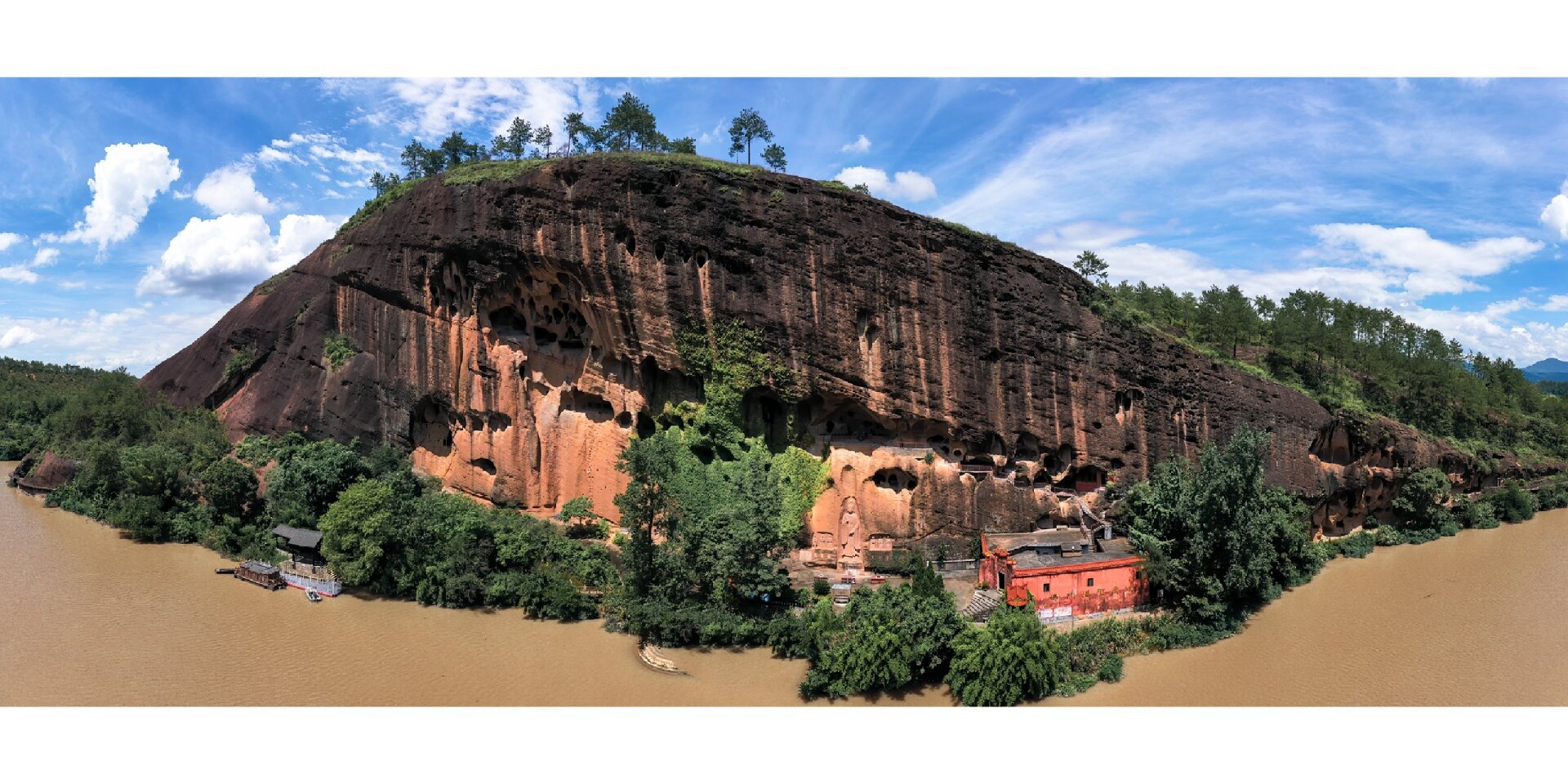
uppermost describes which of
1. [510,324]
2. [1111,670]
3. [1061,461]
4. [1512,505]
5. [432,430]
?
[510,324]

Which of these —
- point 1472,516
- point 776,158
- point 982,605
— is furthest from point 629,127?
point 1472,516

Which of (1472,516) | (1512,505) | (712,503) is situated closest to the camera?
(712,503)

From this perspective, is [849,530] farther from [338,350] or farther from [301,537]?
[338,350]

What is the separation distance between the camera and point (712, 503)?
18.5 m

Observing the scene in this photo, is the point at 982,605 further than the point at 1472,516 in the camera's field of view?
No

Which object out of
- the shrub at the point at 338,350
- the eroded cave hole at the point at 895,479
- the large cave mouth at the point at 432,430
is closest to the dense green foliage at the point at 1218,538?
the eroded cave hole at the point at 895,479

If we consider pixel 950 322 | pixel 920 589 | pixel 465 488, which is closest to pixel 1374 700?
pixel 920 589

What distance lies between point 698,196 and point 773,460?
8.08 meters

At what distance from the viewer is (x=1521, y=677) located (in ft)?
48.7

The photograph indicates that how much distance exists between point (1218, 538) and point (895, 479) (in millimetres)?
8455

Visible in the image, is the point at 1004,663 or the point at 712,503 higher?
the point at 712,503

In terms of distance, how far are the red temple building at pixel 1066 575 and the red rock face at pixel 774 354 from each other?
1952 millimetres

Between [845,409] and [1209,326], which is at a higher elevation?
[1209,326]

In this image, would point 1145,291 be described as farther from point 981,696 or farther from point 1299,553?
point 981,696
